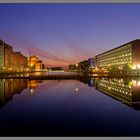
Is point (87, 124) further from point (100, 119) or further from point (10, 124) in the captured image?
point (10, 124)

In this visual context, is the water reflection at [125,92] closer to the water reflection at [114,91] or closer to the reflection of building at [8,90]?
the water reflection at [114,91]

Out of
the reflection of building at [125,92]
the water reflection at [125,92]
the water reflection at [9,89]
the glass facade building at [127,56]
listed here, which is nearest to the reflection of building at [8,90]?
the water reflection at [9,89]

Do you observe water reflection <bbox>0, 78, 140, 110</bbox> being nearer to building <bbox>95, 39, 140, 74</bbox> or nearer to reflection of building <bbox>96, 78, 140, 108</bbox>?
reflection of building <bbox>96, 78, 140, 108</bbox>

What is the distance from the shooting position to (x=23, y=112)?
20.5 meters

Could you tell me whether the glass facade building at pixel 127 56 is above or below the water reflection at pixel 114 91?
above

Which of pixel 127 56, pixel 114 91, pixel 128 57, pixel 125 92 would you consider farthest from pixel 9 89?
pixel 127 56

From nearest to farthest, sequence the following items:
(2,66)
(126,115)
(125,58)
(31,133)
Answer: (31,133)
(126,115)
(125,58)
(2,66)

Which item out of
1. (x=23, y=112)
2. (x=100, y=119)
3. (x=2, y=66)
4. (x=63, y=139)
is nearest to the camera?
(x=63, y=139)

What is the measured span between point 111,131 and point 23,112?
28.5ft

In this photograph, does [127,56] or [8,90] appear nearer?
[8,90]

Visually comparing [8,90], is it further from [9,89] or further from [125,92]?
[125,92]

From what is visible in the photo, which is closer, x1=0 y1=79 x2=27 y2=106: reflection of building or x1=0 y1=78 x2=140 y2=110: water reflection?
x1=0 y1=78 x2=140 y2=110: water reflection

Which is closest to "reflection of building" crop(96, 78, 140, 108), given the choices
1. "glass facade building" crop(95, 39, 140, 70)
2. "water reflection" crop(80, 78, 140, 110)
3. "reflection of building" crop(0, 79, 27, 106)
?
"water reflection" crop(80, 78, 140, 110)

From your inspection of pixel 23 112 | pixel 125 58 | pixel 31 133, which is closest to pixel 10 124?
A: pixel 31 133
